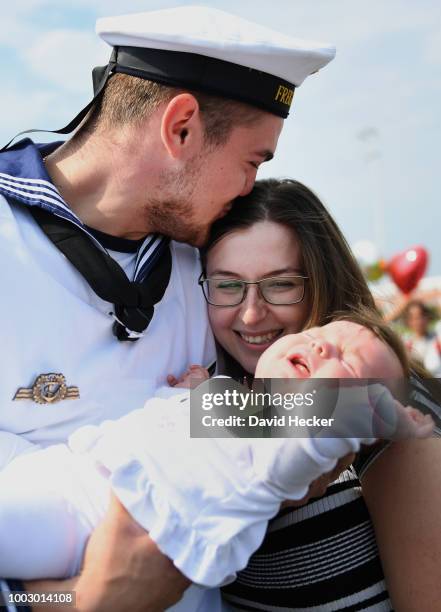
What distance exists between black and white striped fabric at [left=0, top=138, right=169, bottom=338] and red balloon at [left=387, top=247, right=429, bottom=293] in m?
7.45

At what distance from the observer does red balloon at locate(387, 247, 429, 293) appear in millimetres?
9672

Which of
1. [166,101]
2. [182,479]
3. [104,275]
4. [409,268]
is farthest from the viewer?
[409,268]

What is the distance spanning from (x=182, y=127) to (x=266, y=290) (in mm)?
626

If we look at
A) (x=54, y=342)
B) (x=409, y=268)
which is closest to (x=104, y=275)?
(x=54, y=342)

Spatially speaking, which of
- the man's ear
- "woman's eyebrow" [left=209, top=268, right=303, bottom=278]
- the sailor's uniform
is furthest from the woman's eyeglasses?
the man's ear

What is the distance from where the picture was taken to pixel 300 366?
2021 millimetres

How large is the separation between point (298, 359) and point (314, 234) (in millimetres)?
704

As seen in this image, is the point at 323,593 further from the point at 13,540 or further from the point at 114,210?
the point at 114,210

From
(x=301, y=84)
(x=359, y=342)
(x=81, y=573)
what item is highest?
(x=301, y=84)

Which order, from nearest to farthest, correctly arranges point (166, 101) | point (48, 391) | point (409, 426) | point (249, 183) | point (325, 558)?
point (409, 426), point (325, 558), point (48, 391), point (166, 101), point (249, 183)

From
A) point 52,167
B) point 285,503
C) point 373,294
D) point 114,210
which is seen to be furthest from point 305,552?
point 52,167

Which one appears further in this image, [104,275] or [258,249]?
[258,249]

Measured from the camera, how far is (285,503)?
1847 mm

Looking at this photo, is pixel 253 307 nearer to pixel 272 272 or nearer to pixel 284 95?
pixel 272 272
